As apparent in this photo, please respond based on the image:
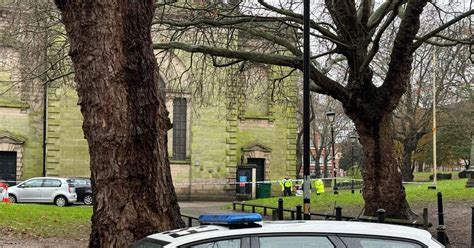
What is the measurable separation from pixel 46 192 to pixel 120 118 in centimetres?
2407

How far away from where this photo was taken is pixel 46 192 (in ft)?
100

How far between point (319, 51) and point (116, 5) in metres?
12.3

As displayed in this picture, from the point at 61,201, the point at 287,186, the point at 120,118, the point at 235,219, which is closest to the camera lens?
the point at 235,219

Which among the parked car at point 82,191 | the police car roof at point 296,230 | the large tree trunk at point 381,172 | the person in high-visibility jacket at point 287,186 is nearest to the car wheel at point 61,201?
the parked car at point 82,191

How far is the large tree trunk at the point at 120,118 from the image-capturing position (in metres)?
7.93

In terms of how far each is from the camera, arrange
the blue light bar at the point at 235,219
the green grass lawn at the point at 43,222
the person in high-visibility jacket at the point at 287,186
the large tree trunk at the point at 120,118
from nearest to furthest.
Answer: the blue light bar at the point at 235,219, the large tree trunk at the point at 120,118, the green grass lawn at the point at 43,222, the person in high-visibility jacket at the point at 287,186

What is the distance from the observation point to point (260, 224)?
5230 millimetres

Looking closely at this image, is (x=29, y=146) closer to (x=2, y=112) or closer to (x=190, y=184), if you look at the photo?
(x=2, y=112)

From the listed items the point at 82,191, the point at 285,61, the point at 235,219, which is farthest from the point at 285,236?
the point at 82,191

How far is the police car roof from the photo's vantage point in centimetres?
498

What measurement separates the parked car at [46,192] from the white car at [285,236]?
26224 mm

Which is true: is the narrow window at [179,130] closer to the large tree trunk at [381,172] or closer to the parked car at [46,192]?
the parked car at [46,192]

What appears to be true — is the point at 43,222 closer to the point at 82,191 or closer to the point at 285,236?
the point at 82,191

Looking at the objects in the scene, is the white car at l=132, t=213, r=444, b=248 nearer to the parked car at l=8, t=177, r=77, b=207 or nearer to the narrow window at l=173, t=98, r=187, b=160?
the parked car at l=8, t=177, r=77, b=207
